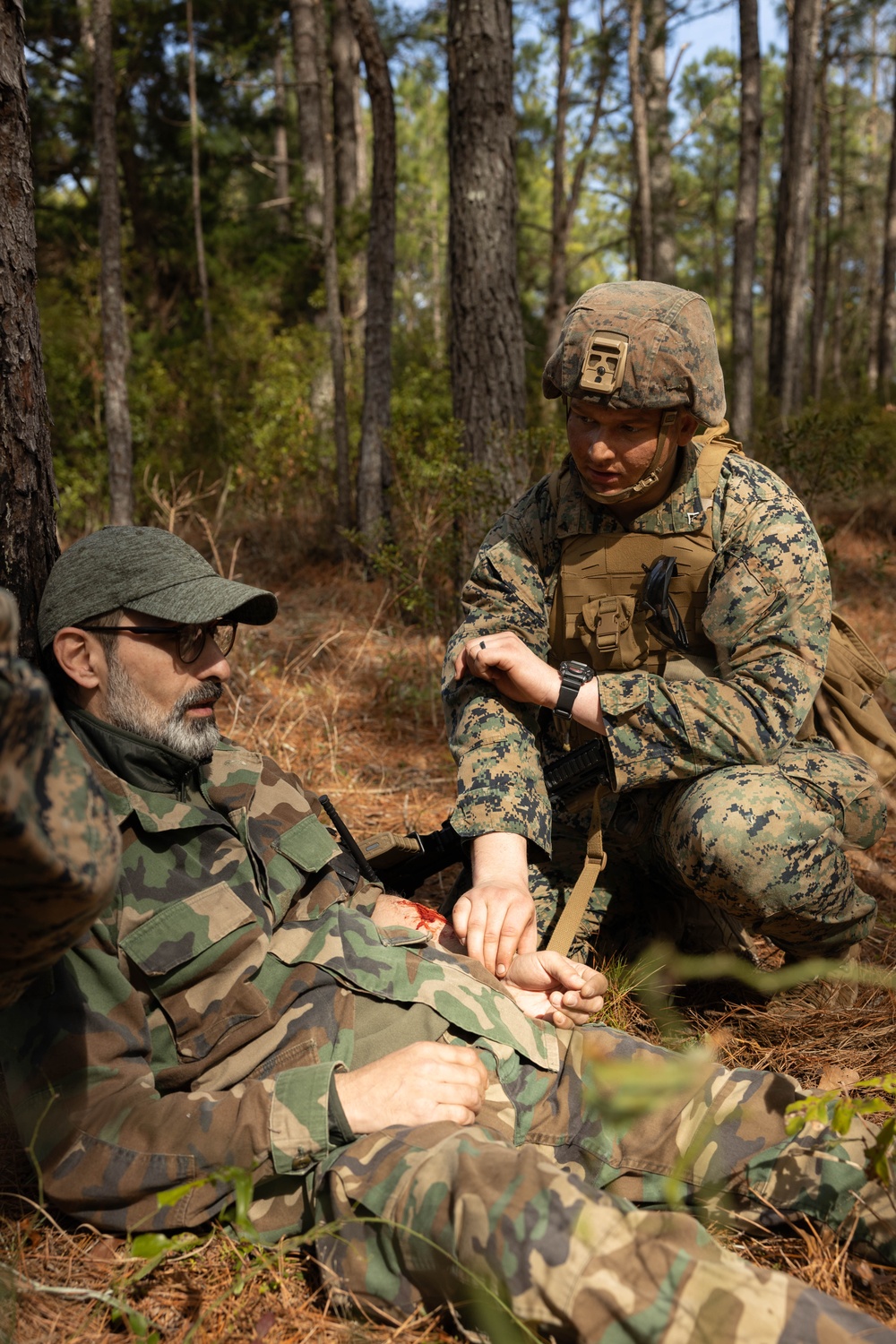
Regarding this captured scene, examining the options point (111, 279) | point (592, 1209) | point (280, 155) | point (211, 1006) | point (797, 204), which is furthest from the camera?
point (280, 155)

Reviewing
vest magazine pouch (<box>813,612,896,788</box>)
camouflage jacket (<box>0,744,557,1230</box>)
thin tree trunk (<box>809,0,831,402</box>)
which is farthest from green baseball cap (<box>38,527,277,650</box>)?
thin tree trunk (<box>809,0,831,402</box>)

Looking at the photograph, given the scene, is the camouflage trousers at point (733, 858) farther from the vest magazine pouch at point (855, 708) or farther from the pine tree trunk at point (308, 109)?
the pine tree trunk at point (308, 109)

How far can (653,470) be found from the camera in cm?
280

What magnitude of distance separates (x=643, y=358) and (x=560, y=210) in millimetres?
14467

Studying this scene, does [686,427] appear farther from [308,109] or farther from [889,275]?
[889,275]

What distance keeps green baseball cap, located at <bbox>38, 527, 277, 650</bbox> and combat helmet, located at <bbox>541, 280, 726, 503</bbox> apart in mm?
1071

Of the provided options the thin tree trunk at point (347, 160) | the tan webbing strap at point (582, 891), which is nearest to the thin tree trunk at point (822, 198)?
the thin tree trunk at point (347, 160)

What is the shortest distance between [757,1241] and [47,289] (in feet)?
45.2

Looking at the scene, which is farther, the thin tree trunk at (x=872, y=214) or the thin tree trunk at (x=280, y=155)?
the thin tree trunk at (x=872, y=214)

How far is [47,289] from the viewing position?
13.0 m

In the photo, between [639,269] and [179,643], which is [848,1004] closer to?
[179,643]

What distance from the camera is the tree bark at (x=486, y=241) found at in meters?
5.69

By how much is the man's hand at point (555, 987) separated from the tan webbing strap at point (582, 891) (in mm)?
96

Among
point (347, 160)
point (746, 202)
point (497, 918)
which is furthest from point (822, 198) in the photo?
point (497, 918)
